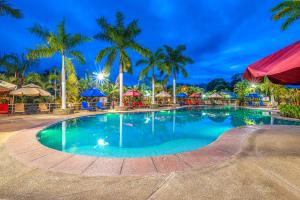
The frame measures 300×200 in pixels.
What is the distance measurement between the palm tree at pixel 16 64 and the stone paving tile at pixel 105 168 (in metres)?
26.5

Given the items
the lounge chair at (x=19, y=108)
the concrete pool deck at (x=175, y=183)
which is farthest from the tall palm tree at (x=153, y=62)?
the concrete pool deck at (x=175, y=183)

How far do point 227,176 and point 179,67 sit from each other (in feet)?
85.9

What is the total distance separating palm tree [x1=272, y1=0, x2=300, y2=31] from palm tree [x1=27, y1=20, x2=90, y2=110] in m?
15.6

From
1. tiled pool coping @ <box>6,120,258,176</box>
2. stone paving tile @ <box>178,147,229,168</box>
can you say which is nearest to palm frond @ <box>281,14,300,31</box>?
tiled pool coping @ <box>6,120,258,176</box>

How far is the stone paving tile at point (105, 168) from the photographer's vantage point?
133 inches

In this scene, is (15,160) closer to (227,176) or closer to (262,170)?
(227,176)

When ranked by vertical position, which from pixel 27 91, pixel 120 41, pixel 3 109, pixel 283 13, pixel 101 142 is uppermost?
pixel 120 41

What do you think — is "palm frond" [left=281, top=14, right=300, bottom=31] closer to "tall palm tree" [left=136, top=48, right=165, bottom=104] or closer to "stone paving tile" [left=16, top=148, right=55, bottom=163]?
"tall palm tree" [left=136, top=48, right=165, bottom=104]

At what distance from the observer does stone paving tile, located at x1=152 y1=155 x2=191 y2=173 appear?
3.52 meters

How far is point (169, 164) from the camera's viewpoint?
379 cm

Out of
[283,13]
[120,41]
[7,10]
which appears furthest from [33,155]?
[283,13]

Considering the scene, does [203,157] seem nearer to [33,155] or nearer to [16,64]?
[33,155]

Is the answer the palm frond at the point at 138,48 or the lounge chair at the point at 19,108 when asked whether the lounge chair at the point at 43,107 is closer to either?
the lounge chair at the point at 19,108

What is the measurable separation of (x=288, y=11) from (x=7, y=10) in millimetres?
19256
